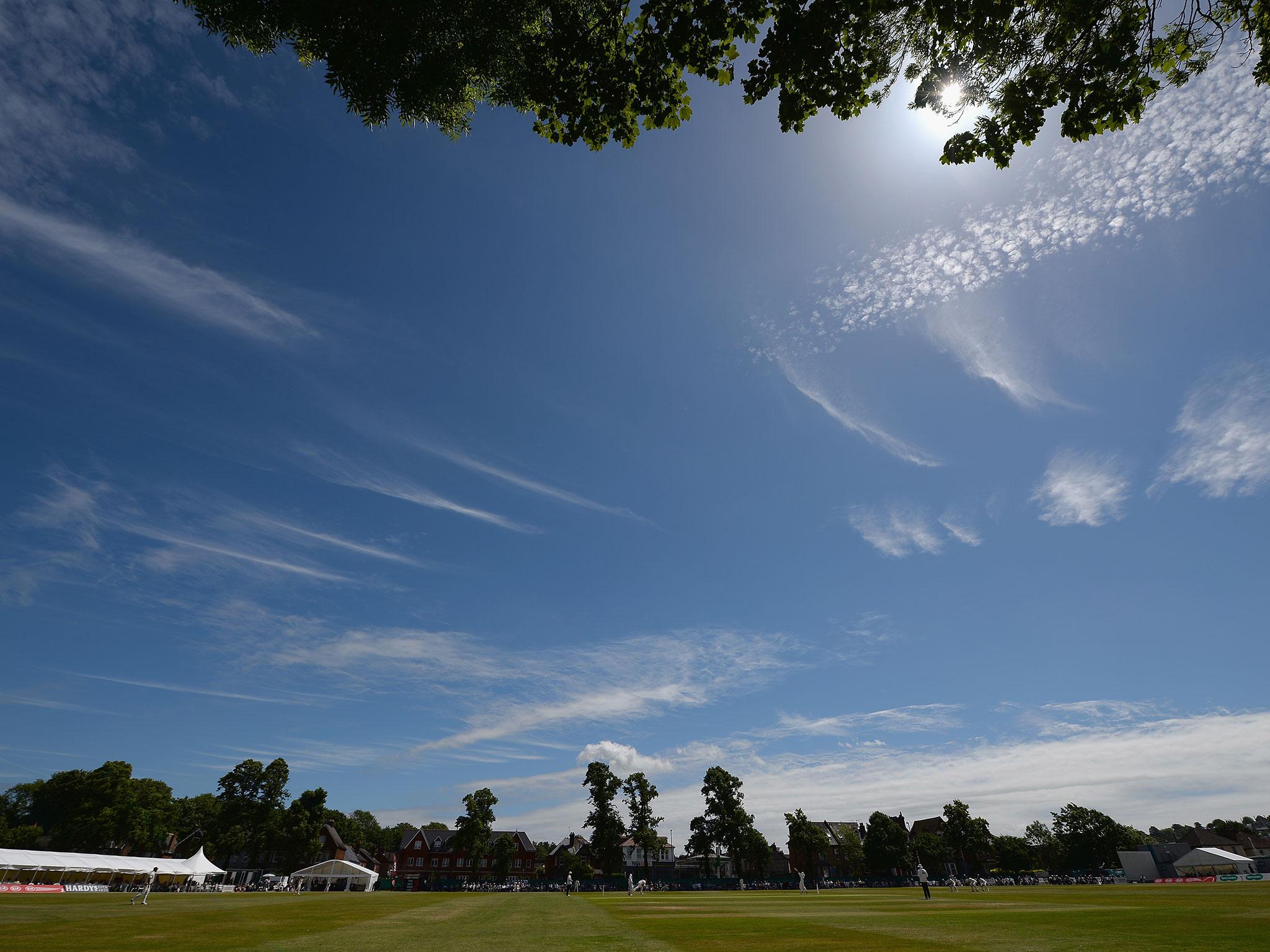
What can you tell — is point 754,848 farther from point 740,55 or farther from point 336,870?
point 740,55

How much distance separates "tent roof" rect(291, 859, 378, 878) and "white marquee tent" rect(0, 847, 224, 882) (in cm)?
1391

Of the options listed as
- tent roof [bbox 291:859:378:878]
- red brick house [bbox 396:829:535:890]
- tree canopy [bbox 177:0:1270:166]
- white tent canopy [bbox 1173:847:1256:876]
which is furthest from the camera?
red brick house [bbox 396:829:535:890]

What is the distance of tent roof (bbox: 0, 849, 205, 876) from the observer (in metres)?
45.7

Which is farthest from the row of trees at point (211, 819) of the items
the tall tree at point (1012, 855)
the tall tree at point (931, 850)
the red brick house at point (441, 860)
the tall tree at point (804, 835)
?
the tall tree at point (1012, 855)

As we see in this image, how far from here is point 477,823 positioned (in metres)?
85.3

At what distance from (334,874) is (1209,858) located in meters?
120

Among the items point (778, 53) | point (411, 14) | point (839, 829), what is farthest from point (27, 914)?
point (839, 829)

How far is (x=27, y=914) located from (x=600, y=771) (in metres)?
71.1

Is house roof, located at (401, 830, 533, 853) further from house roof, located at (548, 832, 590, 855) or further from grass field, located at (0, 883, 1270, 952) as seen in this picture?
grass field, located at (0, 883, 1270, 952)

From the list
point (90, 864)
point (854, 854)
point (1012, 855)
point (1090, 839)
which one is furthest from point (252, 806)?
point (1090, 839)

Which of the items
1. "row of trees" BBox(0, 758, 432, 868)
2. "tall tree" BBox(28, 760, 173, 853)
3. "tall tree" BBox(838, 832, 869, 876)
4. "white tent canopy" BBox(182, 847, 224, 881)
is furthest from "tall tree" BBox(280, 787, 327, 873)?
"tall tree" BBox(838, 832, 869, 876)

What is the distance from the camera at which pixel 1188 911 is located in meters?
23.4

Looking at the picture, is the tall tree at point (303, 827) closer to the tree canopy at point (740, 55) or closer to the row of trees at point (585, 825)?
the row of trees at point (585, 825)

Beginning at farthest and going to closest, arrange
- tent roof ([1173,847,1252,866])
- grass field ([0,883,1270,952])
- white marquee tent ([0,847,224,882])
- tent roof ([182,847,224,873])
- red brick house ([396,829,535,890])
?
1. red brick house ([396,829,535,890])
2. tent roof ([1173,847,1252,866])
3. tent roof ([182,847,224,873])
4. white marquee tent ([0,847,224,882])
5. grass field ([0,883,1270,952])
